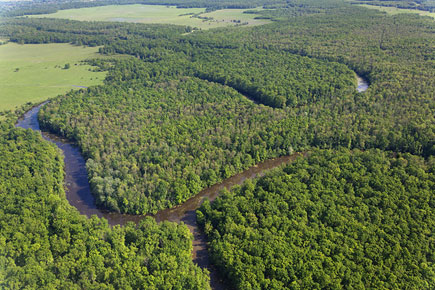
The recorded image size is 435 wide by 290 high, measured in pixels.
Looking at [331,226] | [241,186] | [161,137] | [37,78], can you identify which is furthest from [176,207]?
[37,78]

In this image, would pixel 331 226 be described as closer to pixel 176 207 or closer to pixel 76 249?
pixel 176 207

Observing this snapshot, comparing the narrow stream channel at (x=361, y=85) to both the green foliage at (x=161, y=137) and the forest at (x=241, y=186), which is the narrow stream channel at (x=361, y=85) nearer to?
the forest at (x=241, y=186)

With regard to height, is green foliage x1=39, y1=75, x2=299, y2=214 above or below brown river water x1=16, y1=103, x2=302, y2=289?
Result: above

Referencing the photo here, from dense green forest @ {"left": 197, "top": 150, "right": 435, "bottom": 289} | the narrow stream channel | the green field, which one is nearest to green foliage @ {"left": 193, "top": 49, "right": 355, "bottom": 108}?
the narrow stream channel

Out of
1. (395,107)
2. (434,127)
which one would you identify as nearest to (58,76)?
(395,107)

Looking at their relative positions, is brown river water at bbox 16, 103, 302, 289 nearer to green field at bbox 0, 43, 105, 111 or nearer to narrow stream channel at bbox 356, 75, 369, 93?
green field at bbox 0, 43, 105, 111

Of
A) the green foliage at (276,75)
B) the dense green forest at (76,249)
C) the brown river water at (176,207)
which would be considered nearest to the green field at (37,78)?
the brown river water at (176,207)

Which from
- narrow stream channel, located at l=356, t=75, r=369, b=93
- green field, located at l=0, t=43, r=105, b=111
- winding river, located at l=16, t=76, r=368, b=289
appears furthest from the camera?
green field, located at l=0, t=43, r=105, b=111
